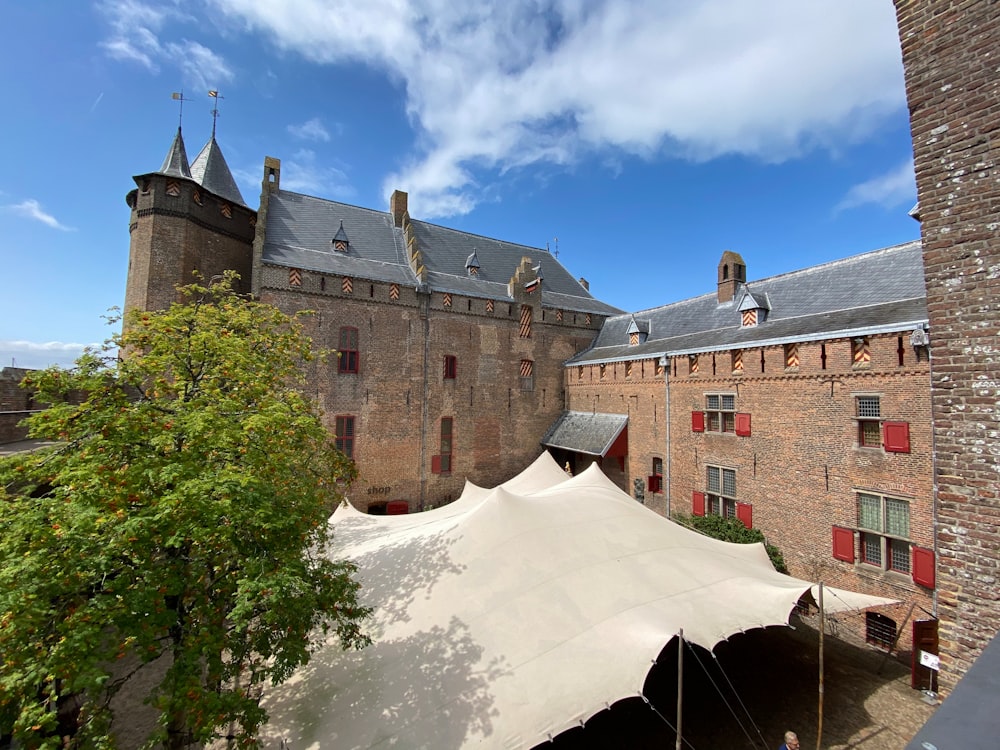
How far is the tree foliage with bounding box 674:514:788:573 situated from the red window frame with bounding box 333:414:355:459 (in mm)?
11590

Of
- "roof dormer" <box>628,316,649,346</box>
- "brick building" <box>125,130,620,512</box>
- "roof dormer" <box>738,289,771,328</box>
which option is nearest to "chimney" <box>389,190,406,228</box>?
"brick building" <box>125,130,620,512</box>

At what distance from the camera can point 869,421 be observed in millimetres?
9516

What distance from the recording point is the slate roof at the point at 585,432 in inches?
653

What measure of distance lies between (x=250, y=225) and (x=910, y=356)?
67.7 ft

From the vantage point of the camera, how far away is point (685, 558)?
7.86 meters

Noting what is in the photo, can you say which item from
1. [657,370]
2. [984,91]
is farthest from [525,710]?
[657,370]

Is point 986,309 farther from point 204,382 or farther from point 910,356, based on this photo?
point 204,382

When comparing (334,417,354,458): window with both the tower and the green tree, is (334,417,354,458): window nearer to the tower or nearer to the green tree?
the tower

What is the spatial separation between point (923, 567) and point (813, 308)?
6.47m

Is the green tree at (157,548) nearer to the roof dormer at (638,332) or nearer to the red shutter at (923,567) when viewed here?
the red shutter at (923,567)

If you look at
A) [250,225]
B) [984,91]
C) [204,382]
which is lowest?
[204,382]

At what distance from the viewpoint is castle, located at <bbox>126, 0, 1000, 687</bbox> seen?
13.9 ft

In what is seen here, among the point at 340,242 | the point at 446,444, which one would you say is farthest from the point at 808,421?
the point at 340,242

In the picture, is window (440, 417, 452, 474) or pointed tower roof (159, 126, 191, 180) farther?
window (440, 417, 452, 474)
